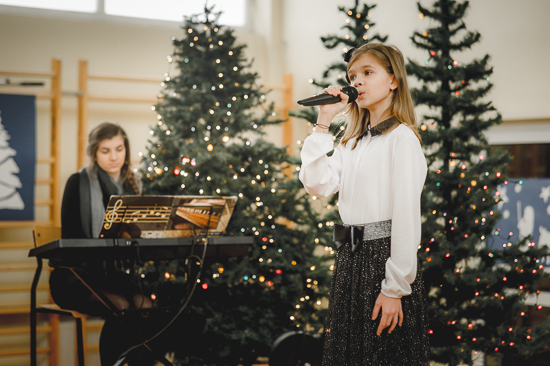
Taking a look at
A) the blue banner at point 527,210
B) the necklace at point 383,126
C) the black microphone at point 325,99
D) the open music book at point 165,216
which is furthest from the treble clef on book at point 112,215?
the blue banner at point 527,210

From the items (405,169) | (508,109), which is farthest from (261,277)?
(508,109)

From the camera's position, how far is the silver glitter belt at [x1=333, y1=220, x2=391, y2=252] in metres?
1.39

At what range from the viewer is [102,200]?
8.66 feet

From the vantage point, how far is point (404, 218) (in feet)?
4.33

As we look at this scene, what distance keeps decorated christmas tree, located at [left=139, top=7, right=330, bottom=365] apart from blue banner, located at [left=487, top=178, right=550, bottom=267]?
1297mm

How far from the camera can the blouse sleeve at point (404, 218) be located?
1.30 metres

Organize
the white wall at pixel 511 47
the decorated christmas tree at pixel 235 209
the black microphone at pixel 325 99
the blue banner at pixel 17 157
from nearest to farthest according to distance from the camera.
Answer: the black microphone at pixel 325 99, the decorated christmas tree at pixel 235 209, the white wall at pixel 511 47, the blue banner at pixel 17 157

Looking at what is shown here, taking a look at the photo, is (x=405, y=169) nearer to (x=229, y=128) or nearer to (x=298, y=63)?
(x=229, y=128)

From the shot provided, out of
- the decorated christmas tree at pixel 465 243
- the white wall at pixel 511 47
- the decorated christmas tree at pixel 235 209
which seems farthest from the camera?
the white wall at pixel 511 47

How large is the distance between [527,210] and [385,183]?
7.59 ft

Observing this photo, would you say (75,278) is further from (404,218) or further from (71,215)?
(404,218)

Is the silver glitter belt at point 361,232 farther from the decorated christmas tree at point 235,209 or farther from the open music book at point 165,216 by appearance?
the decorated christmas tree at point 235,209

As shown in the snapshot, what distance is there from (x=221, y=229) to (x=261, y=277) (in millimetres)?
789

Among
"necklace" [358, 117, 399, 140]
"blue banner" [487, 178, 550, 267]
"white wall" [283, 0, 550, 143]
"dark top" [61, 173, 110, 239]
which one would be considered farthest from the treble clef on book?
"blue banner" [487, 178, 550, 267]
